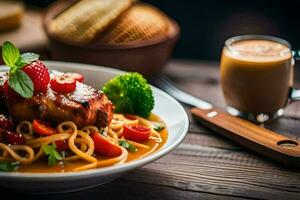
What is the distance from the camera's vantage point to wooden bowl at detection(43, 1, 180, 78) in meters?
3.73

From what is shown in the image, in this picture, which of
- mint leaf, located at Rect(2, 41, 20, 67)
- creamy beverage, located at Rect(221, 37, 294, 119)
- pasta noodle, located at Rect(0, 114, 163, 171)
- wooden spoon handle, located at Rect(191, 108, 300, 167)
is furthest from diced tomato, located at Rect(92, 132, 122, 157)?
creamy beverage, located at Rect(221, 37, 294, 119)

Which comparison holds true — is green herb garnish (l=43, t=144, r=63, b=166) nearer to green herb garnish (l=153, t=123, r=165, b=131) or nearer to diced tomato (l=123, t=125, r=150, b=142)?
diced tomato (l=123, t=125, r=150, b=142)

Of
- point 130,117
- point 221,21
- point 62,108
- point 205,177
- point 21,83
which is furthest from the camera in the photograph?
point 221,21

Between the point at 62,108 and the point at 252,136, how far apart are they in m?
1.02

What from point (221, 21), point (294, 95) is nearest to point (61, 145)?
point (294, 95)

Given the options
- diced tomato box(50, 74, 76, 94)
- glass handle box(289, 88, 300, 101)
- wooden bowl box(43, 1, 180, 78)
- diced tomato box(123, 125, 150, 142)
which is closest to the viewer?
diced tomato box(50, 74, 76, 94)

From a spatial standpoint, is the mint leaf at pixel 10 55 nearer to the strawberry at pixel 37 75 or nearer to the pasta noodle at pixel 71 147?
the strawberry at pixel 37 75

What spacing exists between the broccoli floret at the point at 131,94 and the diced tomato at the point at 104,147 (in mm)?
488

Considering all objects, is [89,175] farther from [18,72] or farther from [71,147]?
[18,72]

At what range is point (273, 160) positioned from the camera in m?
2.92

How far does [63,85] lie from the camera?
2688mm

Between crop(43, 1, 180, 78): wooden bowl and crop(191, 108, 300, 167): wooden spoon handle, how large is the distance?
1.96ft

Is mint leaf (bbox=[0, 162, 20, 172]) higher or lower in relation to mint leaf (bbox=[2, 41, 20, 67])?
Result: lower

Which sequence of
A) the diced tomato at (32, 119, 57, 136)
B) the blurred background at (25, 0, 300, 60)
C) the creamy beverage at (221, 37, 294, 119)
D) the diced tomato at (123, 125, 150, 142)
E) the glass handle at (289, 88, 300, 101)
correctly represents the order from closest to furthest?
the diced tomato at (32, 119, 57, 136), the diced tomato at (123, 125, 150, 142), the creamy beverage at (221, 37, 294, 119), the glass handle at (289, 88, 300, 101), the blurred background at (25, 0, 300, 60)
